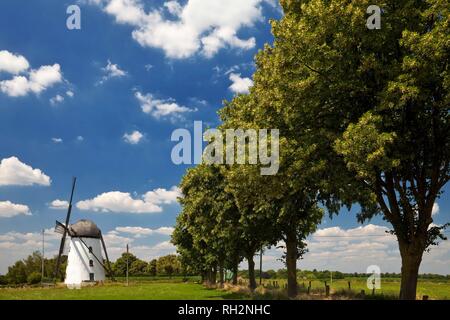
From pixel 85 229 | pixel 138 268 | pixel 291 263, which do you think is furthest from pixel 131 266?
pixel 291 263

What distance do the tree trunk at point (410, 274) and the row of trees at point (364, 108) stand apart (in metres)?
0.05

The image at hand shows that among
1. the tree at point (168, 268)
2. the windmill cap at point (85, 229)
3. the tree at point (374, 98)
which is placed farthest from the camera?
the tree at point (168, 268)

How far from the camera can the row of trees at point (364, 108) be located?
69.9ft

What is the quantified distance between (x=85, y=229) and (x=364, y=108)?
84.4 metres

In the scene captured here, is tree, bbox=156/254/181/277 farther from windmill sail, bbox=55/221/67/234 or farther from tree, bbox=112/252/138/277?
windmill sail, bbox=55/221/67/234

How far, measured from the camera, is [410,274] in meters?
24.2

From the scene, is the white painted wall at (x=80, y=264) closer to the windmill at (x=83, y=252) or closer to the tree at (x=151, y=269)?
the windmill at (x=83, y=252)

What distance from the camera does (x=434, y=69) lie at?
21438 millimetres

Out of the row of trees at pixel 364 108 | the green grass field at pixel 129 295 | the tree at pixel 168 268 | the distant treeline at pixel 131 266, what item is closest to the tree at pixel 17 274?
the distant treeline at pixel 131 266

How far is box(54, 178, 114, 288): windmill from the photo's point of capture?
310 feet

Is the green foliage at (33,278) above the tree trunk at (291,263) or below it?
below

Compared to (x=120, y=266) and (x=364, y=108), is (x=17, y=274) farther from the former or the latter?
(x=364, y=108)
